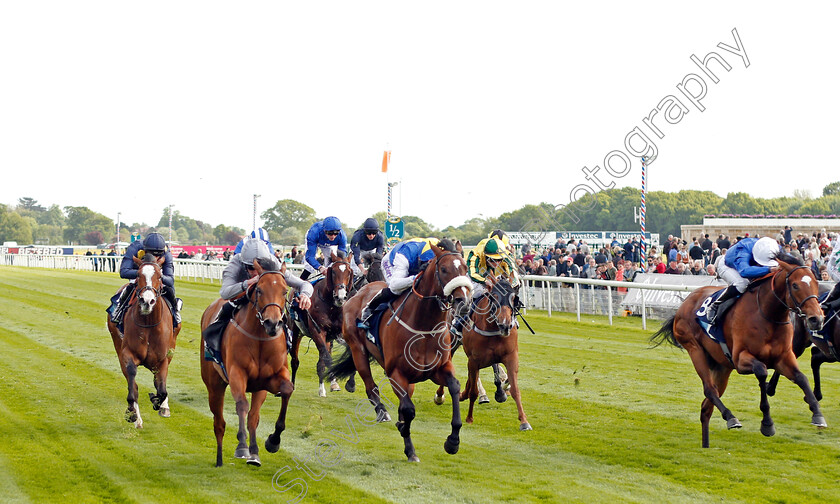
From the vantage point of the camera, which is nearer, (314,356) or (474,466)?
(474,466)

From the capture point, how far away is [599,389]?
9242 millimetres

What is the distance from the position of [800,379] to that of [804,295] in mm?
686

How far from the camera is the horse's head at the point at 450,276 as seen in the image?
5656 mm

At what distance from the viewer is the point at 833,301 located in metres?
7.43

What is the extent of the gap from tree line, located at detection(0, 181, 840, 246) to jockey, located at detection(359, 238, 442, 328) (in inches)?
193

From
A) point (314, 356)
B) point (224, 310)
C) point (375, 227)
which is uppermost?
point (375, 227)

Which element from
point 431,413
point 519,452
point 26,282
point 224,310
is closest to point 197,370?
point 431,413

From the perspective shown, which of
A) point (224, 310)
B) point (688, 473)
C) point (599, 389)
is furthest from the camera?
point (599, 389)

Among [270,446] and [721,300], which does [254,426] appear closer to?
[270,446]

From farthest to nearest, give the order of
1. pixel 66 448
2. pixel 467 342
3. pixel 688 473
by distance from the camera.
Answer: pixel 467 342
pixel 66 448
pixel 688 473

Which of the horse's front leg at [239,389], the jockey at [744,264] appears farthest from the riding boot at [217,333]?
the jockey at [744,264]

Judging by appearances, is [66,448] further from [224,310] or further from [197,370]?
[197,370]

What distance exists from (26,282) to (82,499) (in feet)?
87.7

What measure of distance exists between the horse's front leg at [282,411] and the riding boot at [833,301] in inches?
188
